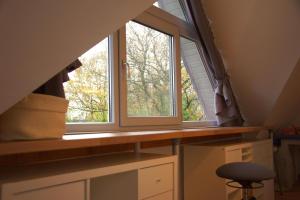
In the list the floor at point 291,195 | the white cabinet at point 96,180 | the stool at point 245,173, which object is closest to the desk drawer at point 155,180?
the white cabinet at point 96,180

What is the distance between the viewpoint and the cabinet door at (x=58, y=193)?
42.8 inches

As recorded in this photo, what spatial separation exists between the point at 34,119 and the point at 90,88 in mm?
847

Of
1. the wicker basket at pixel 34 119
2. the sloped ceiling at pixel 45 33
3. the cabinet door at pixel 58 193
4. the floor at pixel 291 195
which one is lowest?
the floor at pixel 291 195

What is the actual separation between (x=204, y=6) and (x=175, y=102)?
Result: 3.11 feet

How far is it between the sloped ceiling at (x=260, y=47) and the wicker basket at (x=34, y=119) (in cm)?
198

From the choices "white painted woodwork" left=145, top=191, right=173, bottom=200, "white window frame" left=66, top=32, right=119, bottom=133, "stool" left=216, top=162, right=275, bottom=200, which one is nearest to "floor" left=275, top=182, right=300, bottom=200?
"stool" left=216, top=162, right=275, bottom=200

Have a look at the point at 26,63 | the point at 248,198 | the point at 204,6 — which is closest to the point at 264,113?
the point at 204,6

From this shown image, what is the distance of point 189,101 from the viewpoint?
10.3 feet

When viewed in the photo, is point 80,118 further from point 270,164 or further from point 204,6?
point 270,164

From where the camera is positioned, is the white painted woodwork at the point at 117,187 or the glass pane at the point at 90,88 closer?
the white painted woodwork at the point at 117,187

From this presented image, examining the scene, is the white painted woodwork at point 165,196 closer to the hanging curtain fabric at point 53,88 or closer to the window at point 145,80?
the window at point 145,80

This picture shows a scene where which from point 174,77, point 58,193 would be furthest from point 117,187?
point 174,77

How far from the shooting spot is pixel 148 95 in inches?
100

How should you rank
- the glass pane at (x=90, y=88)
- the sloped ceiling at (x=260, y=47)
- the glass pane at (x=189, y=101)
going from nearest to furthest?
→ the glass pane at (x=90, y=88), the sloped ceiling at (x=260, y=47), the glass pane at (x=189, y=101)
